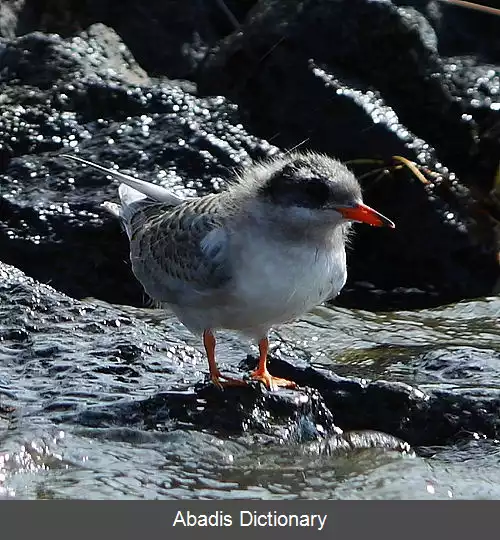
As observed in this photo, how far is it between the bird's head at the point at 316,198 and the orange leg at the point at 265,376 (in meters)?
0.88

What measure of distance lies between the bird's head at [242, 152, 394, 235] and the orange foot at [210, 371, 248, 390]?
2.94ft

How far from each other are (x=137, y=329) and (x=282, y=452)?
1536 mm

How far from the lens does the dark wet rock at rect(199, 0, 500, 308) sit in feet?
29.5

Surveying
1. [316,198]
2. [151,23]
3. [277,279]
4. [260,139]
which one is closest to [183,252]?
[277,279]

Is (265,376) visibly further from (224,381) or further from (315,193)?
(315,193)

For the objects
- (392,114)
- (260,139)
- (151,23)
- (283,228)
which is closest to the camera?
(283,228)

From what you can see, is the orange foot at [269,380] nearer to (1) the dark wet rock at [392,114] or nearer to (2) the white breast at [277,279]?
(2) the white breast at [277,279]

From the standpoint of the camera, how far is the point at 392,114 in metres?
9.26

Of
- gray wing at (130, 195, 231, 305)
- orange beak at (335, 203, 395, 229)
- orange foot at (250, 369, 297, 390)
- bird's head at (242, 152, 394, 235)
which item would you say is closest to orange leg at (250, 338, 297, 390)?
orange foot at (250, 369, 297, 390)

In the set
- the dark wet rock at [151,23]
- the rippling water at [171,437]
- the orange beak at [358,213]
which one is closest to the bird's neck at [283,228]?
the orange beak at [358,213]

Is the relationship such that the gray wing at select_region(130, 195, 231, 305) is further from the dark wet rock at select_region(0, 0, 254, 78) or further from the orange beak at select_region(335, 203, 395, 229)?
the dark wet rock at select_region(0, 0, 254, 78)

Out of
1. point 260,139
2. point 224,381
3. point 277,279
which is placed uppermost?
point 260,139

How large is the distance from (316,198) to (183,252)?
0.84 m
